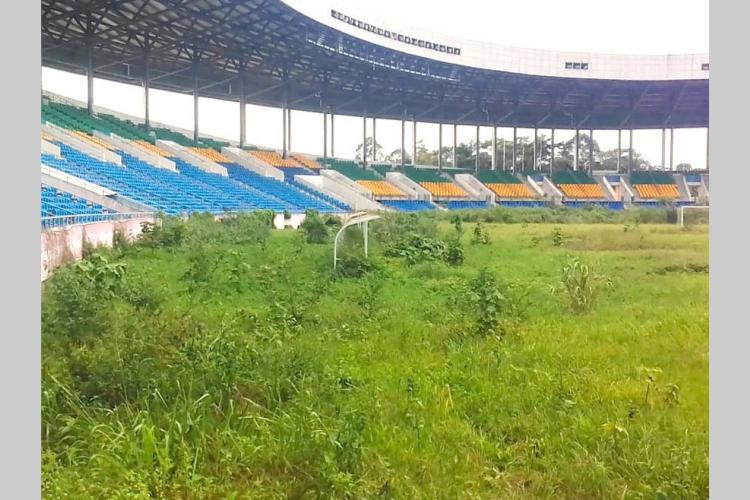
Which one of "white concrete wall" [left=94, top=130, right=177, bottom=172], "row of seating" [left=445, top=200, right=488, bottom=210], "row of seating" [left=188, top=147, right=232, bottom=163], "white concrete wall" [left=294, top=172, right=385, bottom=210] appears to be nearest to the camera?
"row of seating" [left=445, top=200, right=488, bottom=210]

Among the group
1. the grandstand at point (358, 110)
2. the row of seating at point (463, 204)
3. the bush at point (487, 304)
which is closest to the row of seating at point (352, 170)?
the grandstand at point (358, 110)

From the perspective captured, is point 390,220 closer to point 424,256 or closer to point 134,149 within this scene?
point 424,256

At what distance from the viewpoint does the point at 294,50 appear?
10.8m

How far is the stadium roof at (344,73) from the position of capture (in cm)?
761

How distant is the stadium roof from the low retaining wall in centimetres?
212

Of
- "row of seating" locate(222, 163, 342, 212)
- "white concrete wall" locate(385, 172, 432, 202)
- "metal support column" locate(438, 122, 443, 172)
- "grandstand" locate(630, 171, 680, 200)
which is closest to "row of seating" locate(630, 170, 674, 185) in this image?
"grandstand" locate(630, 171, 680, 200)

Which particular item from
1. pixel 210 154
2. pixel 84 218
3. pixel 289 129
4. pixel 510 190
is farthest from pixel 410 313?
pixel 210 154

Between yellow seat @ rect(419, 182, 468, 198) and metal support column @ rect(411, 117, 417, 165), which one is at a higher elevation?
metal support column @ rect(411, 117, 417, 165)

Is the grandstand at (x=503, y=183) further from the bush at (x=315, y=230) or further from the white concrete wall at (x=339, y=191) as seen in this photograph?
the bush at (x=315, y=230)

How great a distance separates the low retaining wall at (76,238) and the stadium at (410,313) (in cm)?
3

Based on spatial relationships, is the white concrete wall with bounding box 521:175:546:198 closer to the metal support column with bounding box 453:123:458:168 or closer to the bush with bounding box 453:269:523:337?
the metal support column with bounding box 453:123:458:168

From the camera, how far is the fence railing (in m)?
5.10

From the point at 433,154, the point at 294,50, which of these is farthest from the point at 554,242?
the point at 294,50

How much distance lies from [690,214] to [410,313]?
2.75 metres
